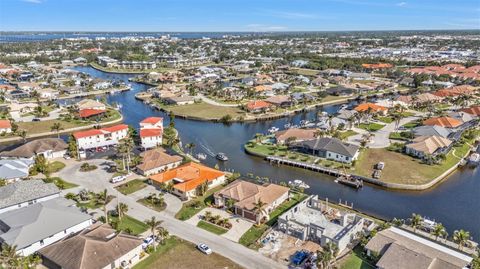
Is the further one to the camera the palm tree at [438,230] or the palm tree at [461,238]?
the palm tree at [438,230]

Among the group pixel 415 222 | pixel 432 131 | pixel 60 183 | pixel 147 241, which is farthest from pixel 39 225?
pixel 432 131

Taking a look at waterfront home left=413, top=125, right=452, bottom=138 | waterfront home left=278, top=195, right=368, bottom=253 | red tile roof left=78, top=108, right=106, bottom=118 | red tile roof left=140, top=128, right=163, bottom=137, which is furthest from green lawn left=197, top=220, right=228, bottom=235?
red tile roof left=78, top=108, right=106, bottom=118

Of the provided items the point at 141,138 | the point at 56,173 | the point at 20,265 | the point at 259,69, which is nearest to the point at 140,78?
the point at 259,69

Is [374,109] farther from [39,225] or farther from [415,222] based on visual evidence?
[39,225]

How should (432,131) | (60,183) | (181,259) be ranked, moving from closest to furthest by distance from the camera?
1. (181,259)
2. (60,183)
3. (432,131)

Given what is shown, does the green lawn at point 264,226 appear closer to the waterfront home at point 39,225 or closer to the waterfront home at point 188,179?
the waterfront home at point 188,179

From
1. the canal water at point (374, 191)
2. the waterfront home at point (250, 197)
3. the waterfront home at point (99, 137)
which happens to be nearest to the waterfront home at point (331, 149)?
the canal water at point (374, 191)
